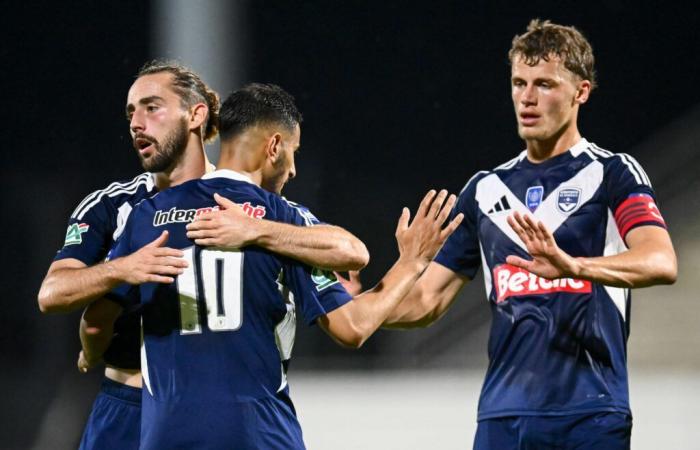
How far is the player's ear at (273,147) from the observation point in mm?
2770

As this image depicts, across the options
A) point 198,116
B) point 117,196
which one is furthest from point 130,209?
point 198,116

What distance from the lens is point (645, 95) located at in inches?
236

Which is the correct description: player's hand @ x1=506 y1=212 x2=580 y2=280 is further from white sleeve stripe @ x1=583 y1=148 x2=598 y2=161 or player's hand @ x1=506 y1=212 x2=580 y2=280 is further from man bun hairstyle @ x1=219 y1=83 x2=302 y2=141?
man bun hairstyle @ x1=219 y1=83 x2=302 y2=141

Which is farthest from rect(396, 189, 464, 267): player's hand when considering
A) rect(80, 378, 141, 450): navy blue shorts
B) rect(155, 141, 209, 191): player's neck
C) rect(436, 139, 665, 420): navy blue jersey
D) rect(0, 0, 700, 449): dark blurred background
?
rect(0, 0, 700, 449): dark blurred background

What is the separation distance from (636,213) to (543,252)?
0.36 m

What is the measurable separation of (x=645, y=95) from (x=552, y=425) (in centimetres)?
360

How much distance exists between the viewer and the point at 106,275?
8.38ft

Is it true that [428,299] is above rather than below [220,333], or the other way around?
above

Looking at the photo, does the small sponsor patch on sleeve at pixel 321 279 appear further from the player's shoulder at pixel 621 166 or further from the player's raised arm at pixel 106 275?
the player's shoulder at pixel 621 166

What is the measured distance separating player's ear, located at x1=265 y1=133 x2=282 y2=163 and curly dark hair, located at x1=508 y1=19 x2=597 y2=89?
0.90m

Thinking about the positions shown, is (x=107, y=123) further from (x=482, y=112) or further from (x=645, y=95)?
(x=645, y=95)

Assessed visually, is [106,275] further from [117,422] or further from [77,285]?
[117,422]

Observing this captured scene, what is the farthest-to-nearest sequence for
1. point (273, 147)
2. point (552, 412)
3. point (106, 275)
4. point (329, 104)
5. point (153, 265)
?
1. point (329, 104)
2. point (552, 412)
3. point (273, 147)
4. point (106, 275)
5. point (153, 265)

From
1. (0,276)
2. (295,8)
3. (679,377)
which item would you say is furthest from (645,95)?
(0,276)
